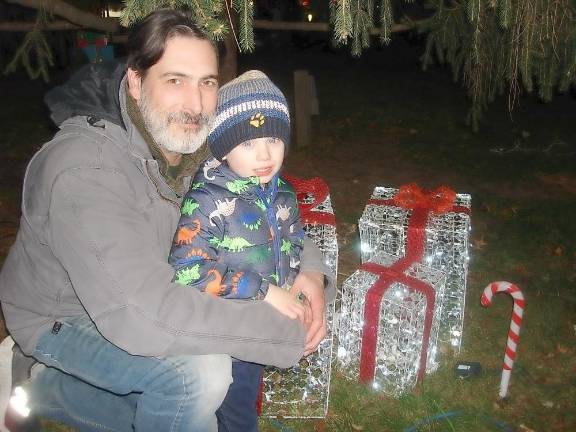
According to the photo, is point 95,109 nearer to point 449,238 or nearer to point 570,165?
point 449,238

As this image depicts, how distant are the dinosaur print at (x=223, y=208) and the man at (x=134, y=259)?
189mm

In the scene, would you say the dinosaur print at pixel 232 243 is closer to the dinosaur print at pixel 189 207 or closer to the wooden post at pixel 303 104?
the dinosaur print at pixel 189 207

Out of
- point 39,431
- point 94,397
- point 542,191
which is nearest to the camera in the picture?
point 94,397

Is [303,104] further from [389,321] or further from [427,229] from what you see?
[389,321]

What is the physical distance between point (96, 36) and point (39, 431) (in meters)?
4.85

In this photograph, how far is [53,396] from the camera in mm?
2795

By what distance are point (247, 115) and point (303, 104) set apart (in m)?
6.69

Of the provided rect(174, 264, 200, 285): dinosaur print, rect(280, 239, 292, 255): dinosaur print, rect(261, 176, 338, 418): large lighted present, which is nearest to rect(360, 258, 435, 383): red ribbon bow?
rect(261, 176, 338, 418): large lighted present

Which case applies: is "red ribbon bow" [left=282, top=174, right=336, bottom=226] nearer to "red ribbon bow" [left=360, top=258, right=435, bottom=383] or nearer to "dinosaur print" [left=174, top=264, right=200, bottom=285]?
"red ribbon bow" [left=360, top=258, right=435, bottom=383]

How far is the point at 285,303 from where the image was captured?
2438 millimetres

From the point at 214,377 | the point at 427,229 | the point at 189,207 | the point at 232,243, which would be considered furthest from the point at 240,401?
the point at 427,229

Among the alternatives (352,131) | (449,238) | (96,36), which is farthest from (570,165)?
(96,36)

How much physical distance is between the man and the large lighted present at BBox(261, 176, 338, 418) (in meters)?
0.77

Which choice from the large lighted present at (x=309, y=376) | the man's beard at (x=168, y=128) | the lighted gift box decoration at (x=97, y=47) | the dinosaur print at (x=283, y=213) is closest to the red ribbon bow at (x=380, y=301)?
the large lighted present at (x=309, y=376)
